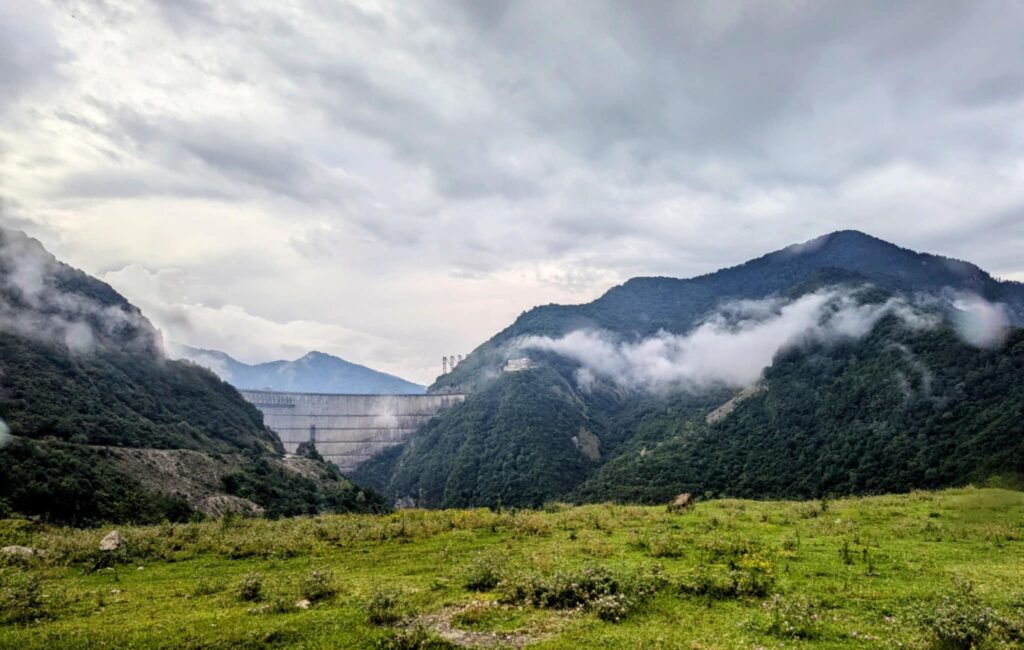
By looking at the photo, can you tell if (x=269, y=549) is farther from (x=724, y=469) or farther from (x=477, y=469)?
(x=477, y=469)

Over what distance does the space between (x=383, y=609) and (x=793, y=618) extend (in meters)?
11.2

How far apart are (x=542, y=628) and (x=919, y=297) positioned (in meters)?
206

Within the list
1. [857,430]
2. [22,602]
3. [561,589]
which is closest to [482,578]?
[561,589]

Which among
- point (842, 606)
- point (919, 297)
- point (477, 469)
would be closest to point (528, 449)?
point (477, 469)

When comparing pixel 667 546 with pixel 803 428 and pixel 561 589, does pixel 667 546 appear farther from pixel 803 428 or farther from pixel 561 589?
pixel 803 428

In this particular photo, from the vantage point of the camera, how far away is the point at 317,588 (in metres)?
18.0

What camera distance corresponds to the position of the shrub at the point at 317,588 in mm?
17875

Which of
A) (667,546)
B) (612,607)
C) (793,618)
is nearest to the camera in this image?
(793,618)

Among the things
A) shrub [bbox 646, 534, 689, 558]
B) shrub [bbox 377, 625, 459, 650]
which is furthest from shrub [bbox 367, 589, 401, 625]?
shrub [bbox 646, 534, 689, 558]

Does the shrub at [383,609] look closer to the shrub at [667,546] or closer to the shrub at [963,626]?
the shrub at [667,546]

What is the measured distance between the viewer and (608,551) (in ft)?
79.3

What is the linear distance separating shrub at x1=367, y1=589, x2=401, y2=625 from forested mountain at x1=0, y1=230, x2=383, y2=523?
148ft

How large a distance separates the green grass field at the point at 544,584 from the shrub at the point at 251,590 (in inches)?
2.5

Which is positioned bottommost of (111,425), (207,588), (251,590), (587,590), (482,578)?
(207,588)
